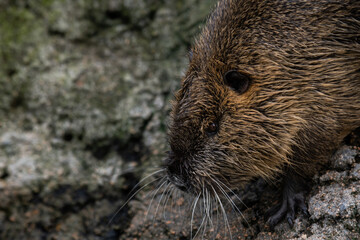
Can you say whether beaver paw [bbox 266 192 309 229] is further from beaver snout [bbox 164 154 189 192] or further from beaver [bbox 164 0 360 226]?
beaver snout [bbox 164 154 189 192]

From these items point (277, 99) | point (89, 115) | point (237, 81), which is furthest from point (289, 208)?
point (89, 115)

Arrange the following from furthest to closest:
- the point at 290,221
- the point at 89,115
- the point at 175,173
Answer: the point at 89,115 → the point at 175,173 → the point at 290,221

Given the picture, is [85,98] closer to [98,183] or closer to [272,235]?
[98,183]

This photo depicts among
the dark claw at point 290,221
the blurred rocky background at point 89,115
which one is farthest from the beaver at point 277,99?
the blurred rocky background at point 89,115

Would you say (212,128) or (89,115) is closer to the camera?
(212,128)

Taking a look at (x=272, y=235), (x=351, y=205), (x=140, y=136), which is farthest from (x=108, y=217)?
(x=351, y=205)

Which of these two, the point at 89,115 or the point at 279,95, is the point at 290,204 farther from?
the point at 89,115

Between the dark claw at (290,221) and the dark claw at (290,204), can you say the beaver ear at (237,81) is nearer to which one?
the dark claw at (290,204)
